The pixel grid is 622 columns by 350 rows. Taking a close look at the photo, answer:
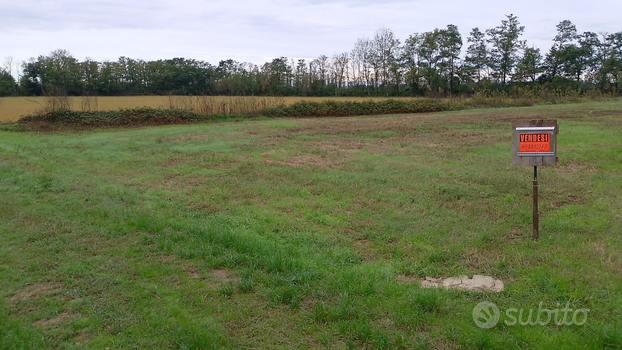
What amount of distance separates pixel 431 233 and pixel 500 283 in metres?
1.47

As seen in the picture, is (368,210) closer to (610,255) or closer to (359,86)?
(610,255)

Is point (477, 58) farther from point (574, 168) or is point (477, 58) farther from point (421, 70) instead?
point (574, 168)

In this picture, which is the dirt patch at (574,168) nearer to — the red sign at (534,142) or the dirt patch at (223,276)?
the red sign at (534,142)

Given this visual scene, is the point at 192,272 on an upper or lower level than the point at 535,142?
lower

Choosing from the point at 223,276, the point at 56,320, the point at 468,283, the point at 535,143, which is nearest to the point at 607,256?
the point at 535,143

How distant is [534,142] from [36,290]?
16.6 feet

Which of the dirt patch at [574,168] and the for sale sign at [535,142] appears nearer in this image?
the for sale sign at [535,142]

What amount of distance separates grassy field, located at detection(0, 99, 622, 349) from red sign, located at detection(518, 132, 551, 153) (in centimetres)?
103

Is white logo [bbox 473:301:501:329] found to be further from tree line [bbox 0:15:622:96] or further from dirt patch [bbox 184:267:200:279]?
tree line [bbox 0:15:622:96]

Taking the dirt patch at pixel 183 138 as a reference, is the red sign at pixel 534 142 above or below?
above

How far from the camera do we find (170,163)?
10781 mm

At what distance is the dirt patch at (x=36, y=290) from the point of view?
3.93 m

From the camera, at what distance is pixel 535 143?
4.79m

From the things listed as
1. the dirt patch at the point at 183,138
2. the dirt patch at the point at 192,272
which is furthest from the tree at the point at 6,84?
the dirt patch at the point at 192,272
